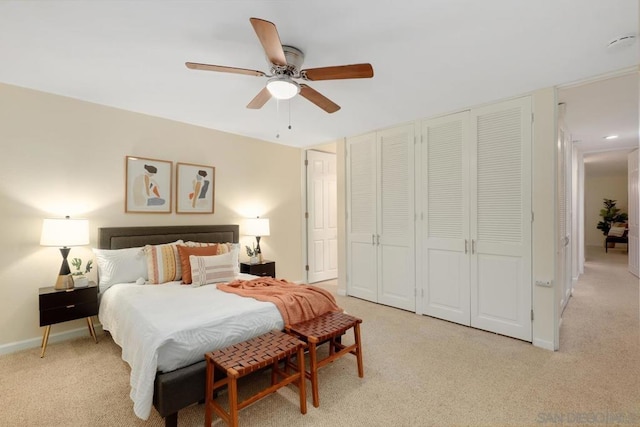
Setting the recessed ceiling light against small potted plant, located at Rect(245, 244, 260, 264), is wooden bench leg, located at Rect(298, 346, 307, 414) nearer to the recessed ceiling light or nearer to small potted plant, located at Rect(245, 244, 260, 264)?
small potted plant, located at Rect(245, 244, 260, 264)

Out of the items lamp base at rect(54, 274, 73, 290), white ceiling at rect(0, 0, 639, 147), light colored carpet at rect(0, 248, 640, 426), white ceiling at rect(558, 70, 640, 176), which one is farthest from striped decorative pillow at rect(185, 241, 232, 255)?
white ceiling at rect(558, 70, 640, 176)

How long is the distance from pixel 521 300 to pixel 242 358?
2730mm

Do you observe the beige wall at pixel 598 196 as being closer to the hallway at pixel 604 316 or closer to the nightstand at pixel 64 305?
the hallway at pixel 604 316

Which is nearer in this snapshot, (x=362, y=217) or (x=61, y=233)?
(x=61, y=233)

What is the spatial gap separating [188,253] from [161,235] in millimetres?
544

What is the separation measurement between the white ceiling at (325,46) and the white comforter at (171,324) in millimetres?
1874

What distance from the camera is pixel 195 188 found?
394 centimetres

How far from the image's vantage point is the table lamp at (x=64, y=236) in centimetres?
268

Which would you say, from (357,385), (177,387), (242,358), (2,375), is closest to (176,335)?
(177,387)

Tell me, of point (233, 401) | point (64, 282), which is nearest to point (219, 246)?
point (64, 282)

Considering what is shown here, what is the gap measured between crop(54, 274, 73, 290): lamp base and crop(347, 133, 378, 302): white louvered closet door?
3286 millimetres

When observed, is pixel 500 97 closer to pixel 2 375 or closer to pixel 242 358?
pixel 242 358

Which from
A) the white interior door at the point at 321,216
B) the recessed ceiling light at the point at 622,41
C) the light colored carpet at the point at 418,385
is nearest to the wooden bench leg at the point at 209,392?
the light colored carpet at the point at 418,385

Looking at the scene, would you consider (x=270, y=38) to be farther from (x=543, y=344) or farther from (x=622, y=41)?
(x=543, y=344)
